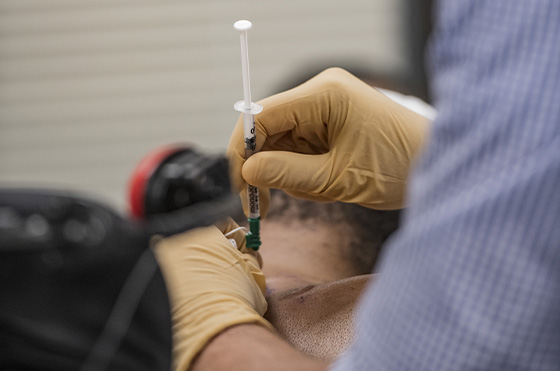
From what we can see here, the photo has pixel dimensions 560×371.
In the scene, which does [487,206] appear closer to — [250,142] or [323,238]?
Answer: [250,142]

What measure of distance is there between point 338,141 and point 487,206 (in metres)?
0.60

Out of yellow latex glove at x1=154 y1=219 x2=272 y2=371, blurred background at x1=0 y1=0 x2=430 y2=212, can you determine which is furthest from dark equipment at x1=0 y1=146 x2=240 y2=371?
blurred background at x1=0 y1=0 x2=430 y2=212

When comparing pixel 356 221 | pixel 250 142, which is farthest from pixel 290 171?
pixel 356 221

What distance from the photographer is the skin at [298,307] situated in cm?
78

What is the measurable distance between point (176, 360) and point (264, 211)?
1.22 feet

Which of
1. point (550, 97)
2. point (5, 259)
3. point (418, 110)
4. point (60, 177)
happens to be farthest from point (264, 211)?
point (60, 177)

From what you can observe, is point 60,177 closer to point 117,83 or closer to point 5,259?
point 117,83

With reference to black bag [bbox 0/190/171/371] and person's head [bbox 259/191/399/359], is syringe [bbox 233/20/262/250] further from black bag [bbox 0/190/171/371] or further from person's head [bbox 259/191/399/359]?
black bag [bbox 0/190/171/371]

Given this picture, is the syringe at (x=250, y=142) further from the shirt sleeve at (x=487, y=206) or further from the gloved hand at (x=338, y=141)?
the shirt sleeve at (x=487, y=206)

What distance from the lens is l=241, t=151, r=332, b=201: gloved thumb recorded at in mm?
982

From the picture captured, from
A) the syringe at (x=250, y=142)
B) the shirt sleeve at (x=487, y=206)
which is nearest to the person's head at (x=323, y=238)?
the syringe at (x=250, y=142)

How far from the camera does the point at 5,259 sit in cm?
55

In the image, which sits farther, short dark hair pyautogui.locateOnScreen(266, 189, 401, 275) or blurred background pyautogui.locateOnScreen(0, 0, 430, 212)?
blurred background pyautogui.locateOnScreen(0, 0, 430, 212)

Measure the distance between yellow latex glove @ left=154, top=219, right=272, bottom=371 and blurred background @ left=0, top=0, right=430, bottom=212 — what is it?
4.32ft
